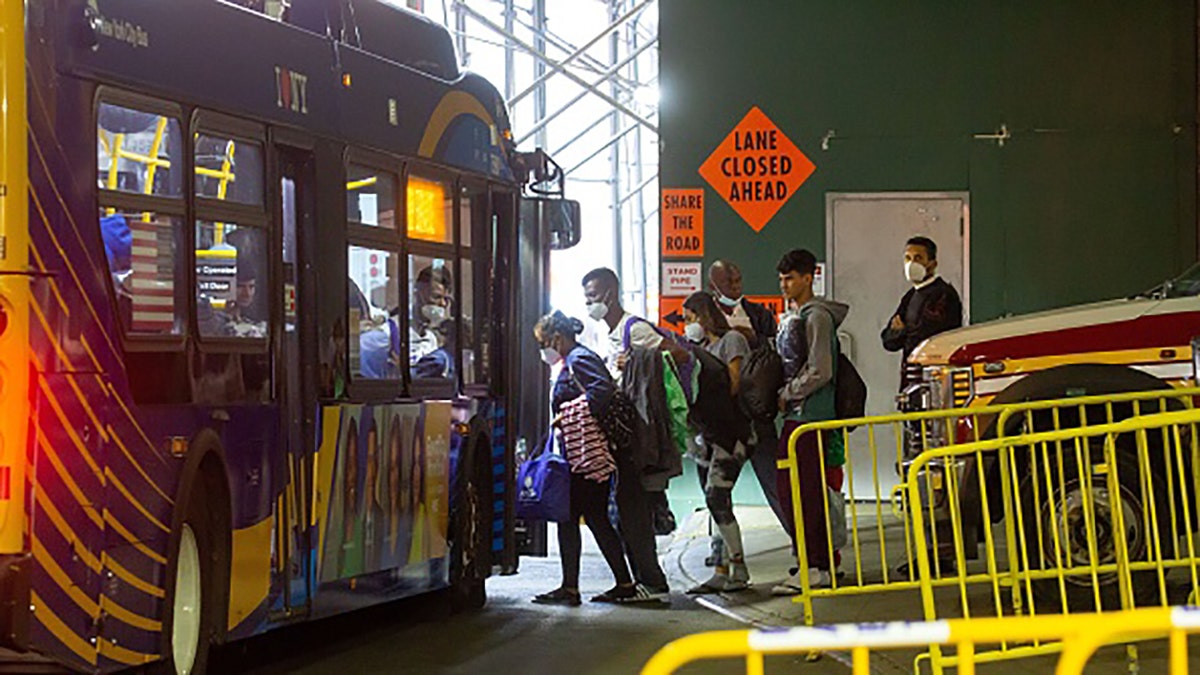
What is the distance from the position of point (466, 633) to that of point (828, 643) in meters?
7.44

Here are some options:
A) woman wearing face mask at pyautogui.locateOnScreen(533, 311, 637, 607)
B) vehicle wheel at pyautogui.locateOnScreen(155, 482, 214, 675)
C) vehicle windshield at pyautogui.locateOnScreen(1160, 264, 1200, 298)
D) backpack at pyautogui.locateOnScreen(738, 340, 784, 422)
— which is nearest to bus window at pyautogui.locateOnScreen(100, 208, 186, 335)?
vehicle wheel at pyautogui.locateOnScreen(155, 482, 214, 675)

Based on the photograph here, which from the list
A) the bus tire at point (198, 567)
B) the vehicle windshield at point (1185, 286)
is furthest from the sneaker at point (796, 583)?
the bus tire at point (198, 567)

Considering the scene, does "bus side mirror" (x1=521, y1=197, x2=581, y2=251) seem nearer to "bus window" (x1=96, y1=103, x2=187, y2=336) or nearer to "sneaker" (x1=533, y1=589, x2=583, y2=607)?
"sneaker" (x1=533, y1=589, x2=583, y2=607)

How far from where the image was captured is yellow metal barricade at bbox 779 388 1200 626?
28.7ft

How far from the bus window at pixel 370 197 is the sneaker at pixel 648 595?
9.23 feet

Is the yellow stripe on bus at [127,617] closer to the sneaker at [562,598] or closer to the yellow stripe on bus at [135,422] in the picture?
the yellow stripe on bus at [135,422]

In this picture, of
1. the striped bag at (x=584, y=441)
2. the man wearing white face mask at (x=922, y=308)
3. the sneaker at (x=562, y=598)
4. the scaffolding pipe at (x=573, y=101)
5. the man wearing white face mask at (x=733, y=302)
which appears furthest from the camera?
the scaffolding pipe at (x=573, y=101)

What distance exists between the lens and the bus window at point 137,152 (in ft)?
25.7

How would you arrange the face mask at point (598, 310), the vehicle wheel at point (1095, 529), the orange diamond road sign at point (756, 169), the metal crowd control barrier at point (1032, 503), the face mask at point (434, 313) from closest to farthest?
the metal crowd control barrier at point (1032, 503)
the vehicle wheel at point (1095, 529)
the face mask at point (434, 313)
the face mask at point (598, 310)
the orange diamond road sign at point (756, 169)

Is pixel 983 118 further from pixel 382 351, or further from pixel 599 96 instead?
pixel 599 96

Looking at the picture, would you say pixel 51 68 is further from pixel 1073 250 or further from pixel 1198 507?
pixel 1073 250

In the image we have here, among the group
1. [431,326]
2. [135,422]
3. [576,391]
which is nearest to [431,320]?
[431,326]

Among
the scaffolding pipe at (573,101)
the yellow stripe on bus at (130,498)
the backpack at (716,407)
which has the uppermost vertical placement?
the scaffolding pipe at (573,101)

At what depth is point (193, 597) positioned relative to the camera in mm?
8703
